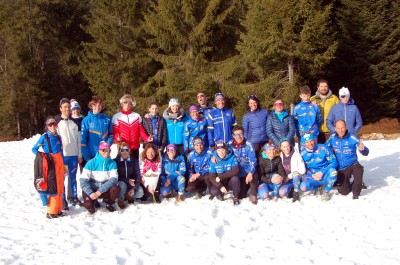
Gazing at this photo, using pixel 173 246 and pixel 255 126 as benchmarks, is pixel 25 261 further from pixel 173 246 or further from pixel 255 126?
pixel 255 126

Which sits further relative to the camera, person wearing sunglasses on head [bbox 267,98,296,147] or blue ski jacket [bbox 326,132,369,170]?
person wearing sunglasses on head [bbox 267,98,296,147]

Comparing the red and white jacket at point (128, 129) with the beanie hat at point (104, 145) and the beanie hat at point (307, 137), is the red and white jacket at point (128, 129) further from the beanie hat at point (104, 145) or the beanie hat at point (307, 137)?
the beanie hat at point (307, 137)

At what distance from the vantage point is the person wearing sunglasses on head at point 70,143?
648 cm

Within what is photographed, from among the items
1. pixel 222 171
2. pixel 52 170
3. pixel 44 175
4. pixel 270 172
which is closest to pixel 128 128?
pixel 52 170

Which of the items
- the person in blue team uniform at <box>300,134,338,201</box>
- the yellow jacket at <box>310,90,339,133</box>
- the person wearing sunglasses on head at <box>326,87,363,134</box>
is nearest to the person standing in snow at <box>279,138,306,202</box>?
the person in blue team uniform at <box>300,134,338,201</box>

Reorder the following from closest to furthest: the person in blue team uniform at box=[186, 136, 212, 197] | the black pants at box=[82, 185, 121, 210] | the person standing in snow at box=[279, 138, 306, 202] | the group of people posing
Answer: the black pants at box=[82, 185, 121, 210]
the group of people posing
the person standing in snow at box=[279, 138, 306, 202]
the person in blue team uniform at box=[186, 136, 212, 197]

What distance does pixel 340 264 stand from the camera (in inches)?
165

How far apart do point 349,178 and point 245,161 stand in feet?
6.14

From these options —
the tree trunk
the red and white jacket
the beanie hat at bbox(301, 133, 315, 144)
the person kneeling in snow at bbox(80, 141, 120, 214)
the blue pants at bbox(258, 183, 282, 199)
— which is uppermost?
the tree trunk

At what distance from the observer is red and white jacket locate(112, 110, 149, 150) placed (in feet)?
23.1

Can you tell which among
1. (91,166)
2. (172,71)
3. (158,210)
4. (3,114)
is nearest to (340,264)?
(158,210)

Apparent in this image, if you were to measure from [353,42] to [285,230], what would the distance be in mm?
17147

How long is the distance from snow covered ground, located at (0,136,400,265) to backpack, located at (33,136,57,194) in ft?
1.66

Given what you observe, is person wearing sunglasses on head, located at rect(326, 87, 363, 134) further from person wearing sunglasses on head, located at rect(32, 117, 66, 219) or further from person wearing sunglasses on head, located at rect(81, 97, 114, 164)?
person wearing sunglasses on head, located at rect(32, 117, 66, 219)
